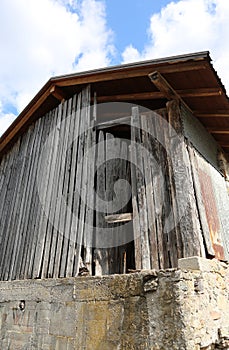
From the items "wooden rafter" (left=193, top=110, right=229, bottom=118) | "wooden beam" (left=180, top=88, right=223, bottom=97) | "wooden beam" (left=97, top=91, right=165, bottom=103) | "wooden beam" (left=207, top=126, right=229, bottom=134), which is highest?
"wooden beam" (left=97, top=91, right=165, bottom=103)

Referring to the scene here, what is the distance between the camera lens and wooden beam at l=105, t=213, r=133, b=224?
14.4 ft

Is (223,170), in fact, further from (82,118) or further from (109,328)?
(109,328)

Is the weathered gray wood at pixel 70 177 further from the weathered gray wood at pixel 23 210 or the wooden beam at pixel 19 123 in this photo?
the weathered gray wood at pixel 23 210

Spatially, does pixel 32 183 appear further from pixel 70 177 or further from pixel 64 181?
pixel 70 177

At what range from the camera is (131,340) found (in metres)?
2.93

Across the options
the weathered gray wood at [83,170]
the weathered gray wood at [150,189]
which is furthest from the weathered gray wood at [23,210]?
the weathered gray wood at [150,189]

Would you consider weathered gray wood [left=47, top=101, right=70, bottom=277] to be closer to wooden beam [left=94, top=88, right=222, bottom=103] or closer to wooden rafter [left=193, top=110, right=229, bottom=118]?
wooden beam [left=94, top=88, right=222, bottom=103]

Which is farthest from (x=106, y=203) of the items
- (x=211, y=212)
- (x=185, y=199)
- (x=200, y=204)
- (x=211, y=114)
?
(x=211, y=114)

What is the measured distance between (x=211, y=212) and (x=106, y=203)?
1619 mm

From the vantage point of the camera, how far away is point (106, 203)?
191 inches

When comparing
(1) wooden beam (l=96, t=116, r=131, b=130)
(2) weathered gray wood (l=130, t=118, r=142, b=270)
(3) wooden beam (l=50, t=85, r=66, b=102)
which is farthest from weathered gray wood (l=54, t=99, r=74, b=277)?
(2) weathered gray wood (l=130, t=118, r=142, b=270)

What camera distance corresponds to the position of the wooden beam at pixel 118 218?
440cm

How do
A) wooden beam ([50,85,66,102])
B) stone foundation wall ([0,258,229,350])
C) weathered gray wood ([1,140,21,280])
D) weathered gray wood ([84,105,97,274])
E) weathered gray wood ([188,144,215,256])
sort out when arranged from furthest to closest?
wooden beam ([50,85,66,102]) < weathered gray wood ([1,140,21,280]) < weathered gray wood ([84,105,97,274]) < weathered gray wood ([188,144,215,256]) < stone foundation wall ([0,258,229,350])

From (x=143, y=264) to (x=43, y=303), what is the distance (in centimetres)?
139
